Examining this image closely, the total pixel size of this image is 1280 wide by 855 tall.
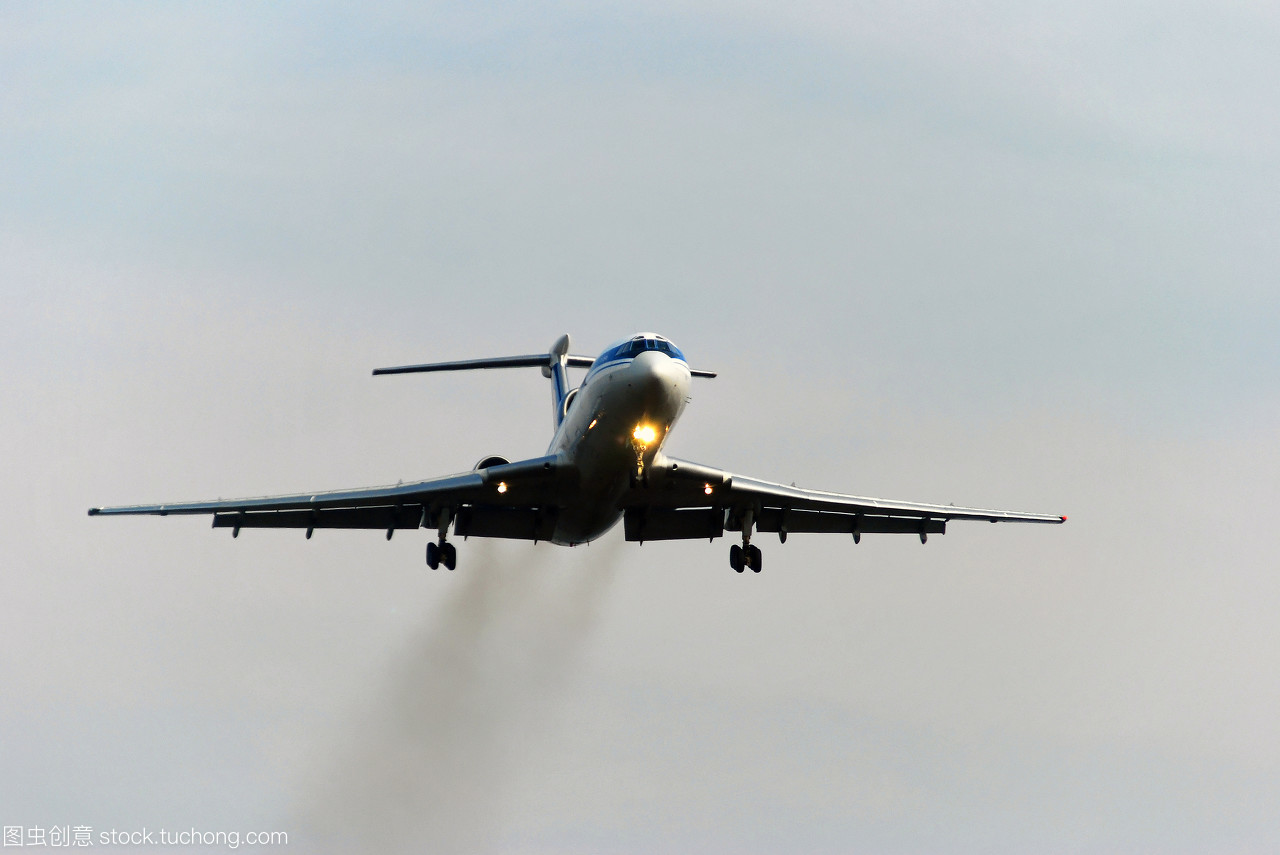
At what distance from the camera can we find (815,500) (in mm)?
35406

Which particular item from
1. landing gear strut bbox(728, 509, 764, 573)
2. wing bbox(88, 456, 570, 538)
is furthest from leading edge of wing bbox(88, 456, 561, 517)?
landing gear strut bbox(728, 509, 764, 573)

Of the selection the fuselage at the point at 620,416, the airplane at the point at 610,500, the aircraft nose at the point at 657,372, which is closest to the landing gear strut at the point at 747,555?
the airplane at the point at 610,500

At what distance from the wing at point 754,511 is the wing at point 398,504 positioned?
2.44 metres

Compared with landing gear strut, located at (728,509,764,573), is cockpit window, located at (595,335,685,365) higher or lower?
higher

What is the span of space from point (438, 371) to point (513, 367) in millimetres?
3026

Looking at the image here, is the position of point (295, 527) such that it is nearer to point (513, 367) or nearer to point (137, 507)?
point (137, 507)

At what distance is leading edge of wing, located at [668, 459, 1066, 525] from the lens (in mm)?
33781

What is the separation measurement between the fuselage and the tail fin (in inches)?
282

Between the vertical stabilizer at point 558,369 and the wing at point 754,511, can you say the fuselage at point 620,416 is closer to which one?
the wing at point 754,511

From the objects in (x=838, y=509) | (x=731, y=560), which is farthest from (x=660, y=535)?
(x=838, y=509)

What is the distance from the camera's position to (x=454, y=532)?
3541cm

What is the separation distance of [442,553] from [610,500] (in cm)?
461

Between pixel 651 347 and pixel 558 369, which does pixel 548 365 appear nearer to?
pixel 558 369

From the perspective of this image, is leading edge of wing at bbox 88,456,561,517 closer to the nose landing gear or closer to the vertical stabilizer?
the nose landing gear
